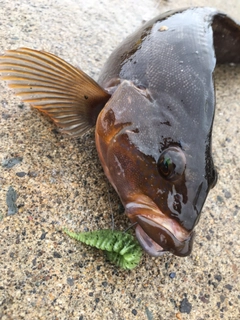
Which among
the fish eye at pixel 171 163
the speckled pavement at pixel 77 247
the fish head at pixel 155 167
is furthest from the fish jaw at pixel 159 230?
the speckled pavement at pixel 77 247

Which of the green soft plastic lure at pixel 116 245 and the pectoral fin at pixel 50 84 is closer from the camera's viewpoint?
the green soft plastic lure at pixel 116 245

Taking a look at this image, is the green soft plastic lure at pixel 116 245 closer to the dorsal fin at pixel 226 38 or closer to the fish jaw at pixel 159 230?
the fish jaw at pixel 159 230

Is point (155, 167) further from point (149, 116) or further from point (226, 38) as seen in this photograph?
point (226, 38)

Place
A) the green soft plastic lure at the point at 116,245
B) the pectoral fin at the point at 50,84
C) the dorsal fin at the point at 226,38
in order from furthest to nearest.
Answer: the dorsal fin at the point at 226,38
the pectoral fin at the point at 50,84
the green soft plastic lure at the point at 116,245

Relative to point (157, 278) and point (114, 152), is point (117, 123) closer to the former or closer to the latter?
point (114, 152)

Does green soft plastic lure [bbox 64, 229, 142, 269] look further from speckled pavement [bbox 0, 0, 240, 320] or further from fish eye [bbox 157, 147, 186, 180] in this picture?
fish eye [bbox 157, 147, 186, 180]

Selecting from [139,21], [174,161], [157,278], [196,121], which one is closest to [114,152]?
[174,161]

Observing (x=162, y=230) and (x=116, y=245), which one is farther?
(x=116, y=245)

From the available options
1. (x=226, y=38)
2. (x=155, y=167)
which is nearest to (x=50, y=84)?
(x=155, y=167)
